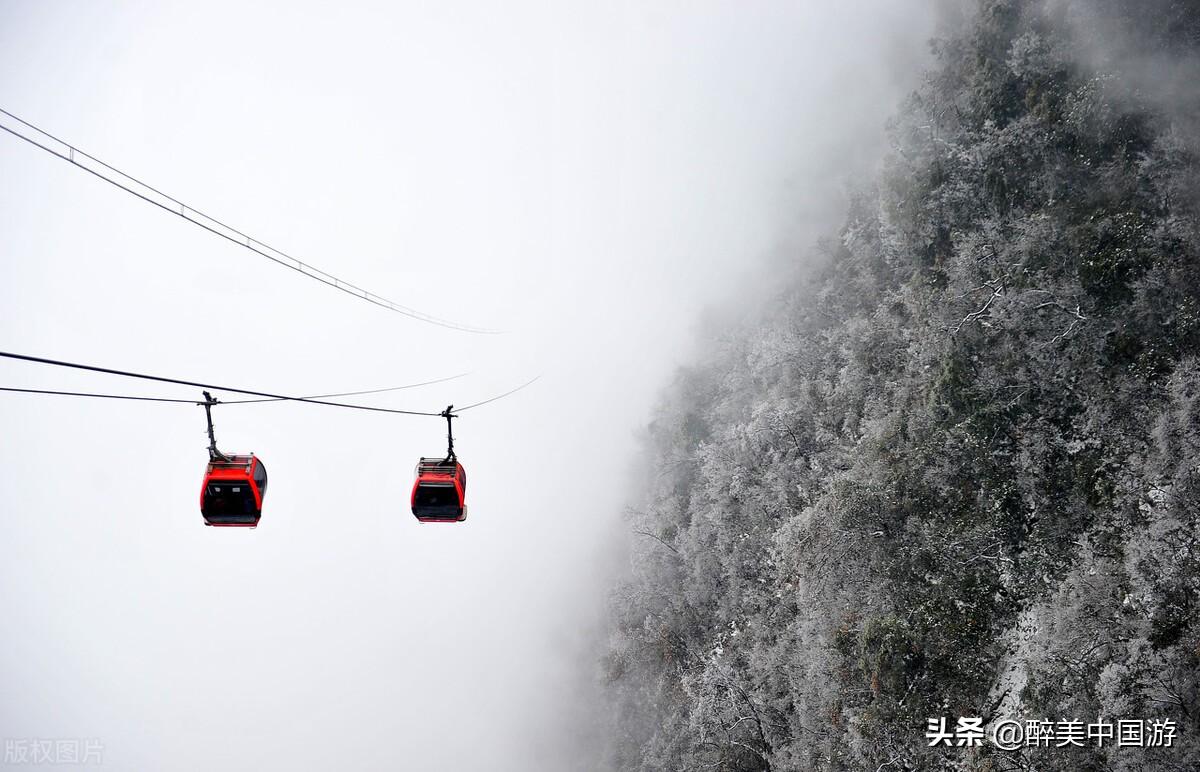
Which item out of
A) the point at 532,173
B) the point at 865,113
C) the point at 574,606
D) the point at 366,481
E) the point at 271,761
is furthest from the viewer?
the point at 532,173

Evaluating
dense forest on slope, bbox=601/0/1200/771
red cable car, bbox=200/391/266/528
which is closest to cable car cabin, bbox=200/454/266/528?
red cable car, bbox=200/391/266/528

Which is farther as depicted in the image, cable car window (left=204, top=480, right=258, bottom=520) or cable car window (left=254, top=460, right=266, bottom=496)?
cable car window (left=254, top=460, right=266, bottom=496)

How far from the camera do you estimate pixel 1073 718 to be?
A: 15.4 meters

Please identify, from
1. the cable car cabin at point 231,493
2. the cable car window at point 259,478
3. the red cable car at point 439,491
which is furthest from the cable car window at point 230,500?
the red cable car at point 439,491

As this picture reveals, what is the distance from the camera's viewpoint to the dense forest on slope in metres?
15.9

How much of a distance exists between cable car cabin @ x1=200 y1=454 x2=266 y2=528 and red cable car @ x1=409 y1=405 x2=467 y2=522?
3.85 m

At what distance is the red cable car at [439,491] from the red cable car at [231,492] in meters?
3.82

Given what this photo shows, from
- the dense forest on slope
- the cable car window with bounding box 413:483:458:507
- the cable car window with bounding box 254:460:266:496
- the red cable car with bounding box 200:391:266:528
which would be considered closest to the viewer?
the red cable car with bounding box 200:391:266:528

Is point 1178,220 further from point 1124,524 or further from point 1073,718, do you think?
point 1073,718

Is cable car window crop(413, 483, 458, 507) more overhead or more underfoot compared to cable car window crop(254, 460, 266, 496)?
more underfoot

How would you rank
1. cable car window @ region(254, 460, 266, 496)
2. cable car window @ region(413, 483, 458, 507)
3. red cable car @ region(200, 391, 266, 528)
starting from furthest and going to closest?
cable car window @ region(413, 483, 458, 507)
cable car window @ region(254, 460, 266, 496)
red cable car @ region(200, 391, 266, 528)

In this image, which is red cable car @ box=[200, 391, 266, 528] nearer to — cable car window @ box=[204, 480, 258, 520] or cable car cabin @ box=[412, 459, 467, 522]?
cable car window @ box=[204, 480, 258, 520]

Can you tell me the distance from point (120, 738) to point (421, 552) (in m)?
101

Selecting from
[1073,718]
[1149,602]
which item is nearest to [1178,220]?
[1149,602]
